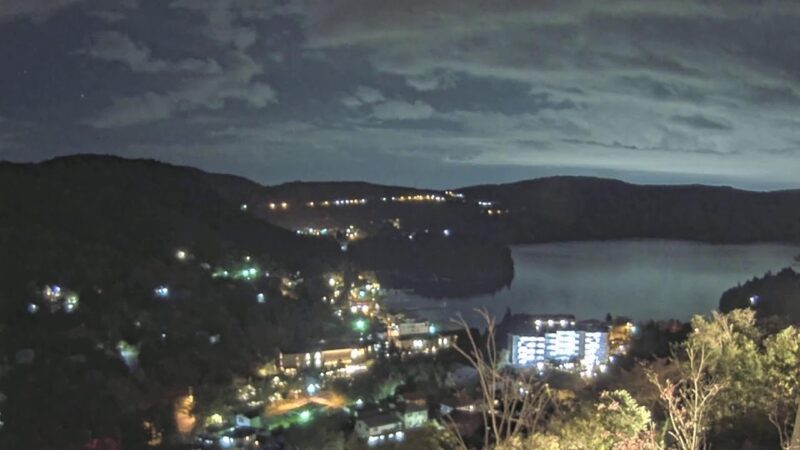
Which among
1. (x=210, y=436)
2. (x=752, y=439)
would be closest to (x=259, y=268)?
(x=210, y=436)

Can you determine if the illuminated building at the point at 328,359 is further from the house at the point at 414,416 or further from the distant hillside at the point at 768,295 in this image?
the distant hillside at the point at 768,295

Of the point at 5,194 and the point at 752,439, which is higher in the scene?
the point at 5,194

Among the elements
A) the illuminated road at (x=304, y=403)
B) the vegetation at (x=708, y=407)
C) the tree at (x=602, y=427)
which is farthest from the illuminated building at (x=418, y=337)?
the tree at (x=602, y=427)

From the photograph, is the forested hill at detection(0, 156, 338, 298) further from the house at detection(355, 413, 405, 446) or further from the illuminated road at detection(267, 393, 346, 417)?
the house at detection(355, 413, 405, 446)

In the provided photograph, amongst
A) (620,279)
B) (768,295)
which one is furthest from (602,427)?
(620,279)

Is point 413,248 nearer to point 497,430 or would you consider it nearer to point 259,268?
point 259,268
